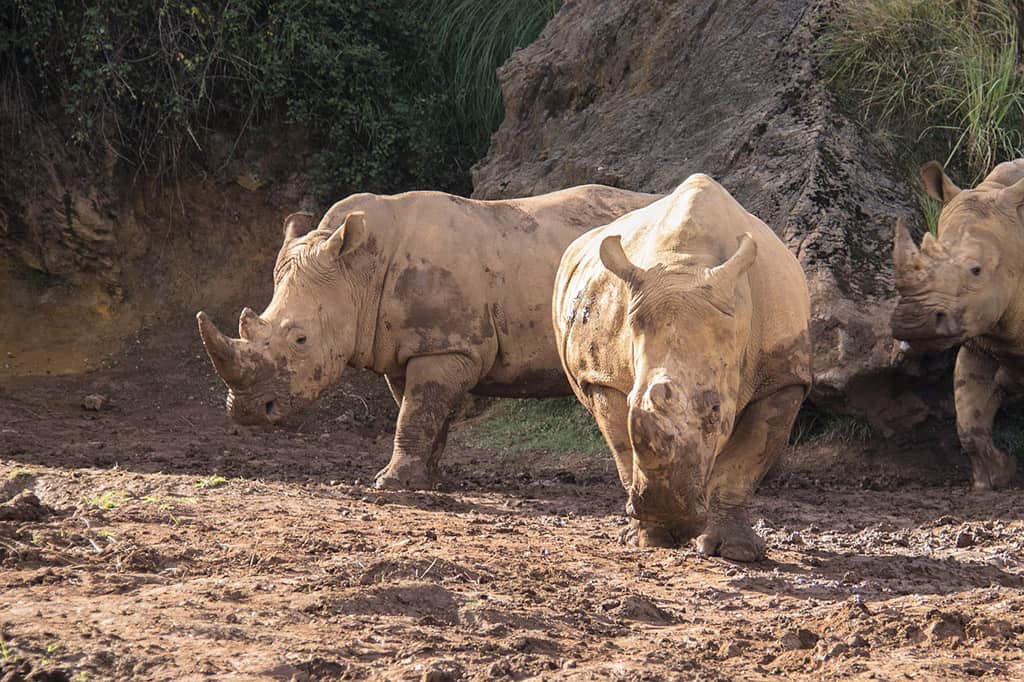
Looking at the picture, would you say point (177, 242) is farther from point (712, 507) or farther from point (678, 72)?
point (712, 507)

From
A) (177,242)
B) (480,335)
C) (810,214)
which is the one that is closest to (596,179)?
(810,214)

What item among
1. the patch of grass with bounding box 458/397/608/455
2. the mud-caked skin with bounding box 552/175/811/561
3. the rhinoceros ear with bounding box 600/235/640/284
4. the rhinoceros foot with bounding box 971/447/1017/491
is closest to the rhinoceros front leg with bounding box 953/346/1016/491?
the rhinoceros foot with bounding box 971/447/1017/491

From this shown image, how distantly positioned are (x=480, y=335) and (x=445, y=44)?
562 cm

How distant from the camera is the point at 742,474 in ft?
19.9

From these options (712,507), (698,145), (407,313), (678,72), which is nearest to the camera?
(712,507)

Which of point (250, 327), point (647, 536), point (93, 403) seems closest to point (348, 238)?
point (250, 327)

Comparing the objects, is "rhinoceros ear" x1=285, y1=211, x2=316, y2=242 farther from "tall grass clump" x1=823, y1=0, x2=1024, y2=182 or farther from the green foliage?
the green foliage

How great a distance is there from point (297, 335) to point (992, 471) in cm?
395

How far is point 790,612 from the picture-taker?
5199 mm

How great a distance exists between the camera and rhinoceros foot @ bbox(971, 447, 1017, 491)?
8453 mm

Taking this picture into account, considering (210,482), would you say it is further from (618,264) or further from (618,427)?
(618,264)

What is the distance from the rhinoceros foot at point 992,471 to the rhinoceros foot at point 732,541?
112 inches

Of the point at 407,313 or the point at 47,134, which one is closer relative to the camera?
the point at 407,313

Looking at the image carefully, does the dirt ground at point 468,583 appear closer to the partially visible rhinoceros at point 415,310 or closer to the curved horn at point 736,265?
the partially visible rhinoceros at point 415,310
